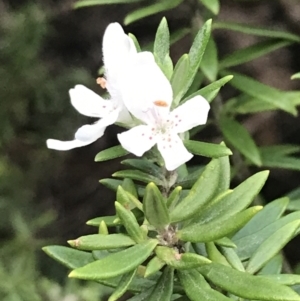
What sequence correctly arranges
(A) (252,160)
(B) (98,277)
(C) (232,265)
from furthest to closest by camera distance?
(A) (252,160)
(C) (232,265)
(B) (98,277)

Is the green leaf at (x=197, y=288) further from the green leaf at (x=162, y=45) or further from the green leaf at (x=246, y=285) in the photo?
→ the green leaf at (x=162, y=45)

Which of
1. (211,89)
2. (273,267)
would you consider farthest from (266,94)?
(211,89)

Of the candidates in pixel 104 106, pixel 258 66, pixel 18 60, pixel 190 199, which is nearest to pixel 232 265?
pixel 190 199

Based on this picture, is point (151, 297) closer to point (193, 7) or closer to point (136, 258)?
point (136, 258)

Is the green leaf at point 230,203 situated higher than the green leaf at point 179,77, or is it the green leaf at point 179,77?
the green leaf at point 179,77

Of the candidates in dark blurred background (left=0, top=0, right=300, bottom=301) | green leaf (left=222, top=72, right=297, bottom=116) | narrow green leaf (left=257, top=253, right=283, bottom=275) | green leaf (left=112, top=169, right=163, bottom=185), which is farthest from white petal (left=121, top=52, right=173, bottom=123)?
dark blurred background (left=0, top=0, right=300, bottom=301)

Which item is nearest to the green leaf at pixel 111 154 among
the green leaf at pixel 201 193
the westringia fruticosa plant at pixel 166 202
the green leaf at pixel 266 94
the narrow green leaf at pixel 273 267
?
the westringia fruticosa plant at pixel 166 202
